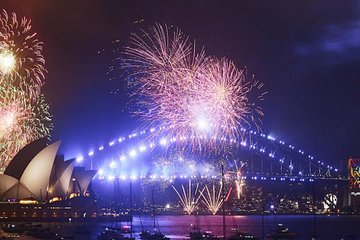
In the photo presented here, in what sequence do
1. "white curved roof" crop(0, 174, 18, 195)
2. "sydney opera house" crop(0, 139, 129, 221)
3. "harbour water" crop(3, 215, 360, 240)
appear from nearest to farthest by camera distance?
1. "harbour water" crop(3, 215, 360, 240)
2. "sydney opera house" crop(0, 139, 129, 221)
3. "white curved roof" crop(0, 174, 18, 195)

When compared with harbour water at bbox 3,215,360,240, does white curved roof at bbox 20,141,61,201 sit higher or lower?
higher

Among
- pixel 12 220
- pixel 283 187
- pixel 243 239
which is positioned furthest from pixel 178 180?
pixel 243 239

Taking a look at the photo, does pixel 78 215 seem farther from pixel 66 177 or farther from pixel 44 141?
pixel 44 141

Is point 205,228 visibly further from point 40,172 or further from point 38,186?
point 40,172

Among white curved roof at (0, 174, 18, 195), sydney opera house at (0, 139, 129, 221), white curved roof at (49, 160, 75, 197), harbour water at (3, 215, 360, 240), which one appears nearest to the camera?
harbour water at (3, 215, 360, 240)

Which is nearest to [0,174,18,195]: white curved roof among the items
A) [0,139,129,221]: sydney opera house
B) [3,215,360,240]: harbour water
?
[0,139,129,221]: sydney opera house

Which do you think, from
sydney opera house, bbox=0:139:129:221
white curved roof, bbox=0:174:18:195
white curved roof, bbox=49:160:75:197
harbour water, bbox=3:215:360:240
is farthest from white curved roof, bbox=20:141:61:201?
harbour water, bbox=3:215:360:240

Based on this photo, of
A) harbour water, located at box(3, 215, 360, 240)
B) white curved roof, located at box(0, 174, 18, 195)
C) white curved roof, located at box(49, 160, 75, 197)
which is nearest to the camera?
harbour water, located at box(3, 215, 360, 240)

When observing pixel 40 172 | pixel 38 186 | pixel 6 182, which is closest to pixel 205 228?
pixel 38 186

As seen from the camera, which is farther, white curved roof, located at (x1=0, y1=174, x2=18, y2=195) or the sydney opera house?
white curved roof, located at (x1=0, y1=174, x2=18, y2=195)

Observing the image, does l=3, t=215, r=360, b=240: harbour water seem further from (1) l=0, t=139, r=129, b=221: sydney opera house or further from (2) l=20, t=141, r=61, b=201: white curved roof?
Result: (2) l=20, t=141, r=61, b=201: white curved roof
